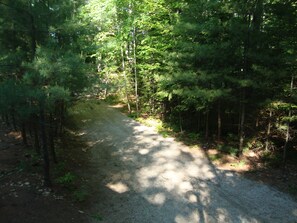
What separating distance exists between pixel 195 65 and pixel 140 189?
6.81m

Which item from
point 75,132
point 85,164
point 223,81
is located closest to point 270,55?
point 223,81

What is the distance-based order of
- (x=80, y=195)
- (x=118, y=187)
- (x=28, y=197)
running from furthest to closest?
(x=118, y=187) → (x=80, y=195) → (x=28, y=197)

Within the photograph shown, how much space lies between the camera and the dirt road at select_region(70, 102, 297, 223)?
8.09m

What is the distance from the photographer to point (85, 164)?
11.9 meters

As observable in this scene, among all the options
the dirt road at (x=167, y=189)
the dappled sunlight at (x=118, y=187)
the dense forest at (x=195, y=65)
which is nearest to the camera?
the dense forest at (x=195, y=65)

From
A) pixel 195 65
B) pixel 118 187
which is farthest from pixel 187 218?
pixel 195 65

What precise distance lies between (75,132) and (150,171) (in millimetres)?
7680

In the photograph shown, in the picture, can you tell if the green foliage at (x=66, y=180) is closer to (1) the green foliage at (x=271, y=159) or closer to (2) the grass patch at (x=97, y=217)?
(2) the grass patch at (x=97, y=217)

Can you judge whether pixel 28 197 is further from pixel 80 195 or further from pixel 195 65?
pixel 195 65

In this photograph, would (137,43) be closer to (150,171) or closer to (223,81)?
(223,81)

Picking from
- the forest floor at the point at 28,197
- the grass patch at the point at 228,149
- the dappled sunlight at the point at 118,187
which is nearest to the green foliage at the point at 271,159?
the grass patch at the point at 228,149

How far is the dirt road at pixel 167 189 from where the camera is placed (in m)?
8.09

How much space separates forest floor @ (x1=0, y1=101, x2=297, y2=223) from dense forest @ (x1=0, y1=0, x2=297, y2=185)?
117 cm

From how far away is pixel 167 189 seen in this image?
9758mm
